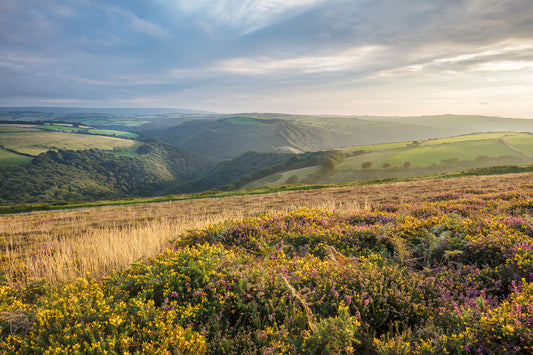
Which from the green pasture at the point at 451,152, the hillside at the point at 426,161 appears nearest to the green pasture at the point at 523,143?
the hillside at the point at 426,161

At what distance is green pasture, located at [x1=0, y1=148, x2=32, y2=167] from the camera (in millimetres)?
174625

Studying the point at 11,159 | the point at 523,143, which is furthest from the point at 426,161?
the point at 11,159

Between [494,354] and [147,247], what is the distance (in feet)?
21.9

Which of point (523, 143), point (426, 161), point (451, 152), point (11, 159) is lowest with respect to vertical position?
point (11, 159)

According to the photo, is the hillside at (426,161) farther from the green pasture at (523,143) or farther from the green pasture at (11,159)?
the green pasture at (11,159)

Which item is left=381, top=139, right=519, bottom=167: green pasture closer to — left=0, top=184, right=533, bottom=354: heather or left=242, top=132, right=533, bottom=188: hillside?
left=242, top=132, right=533, bottom=188: hillside

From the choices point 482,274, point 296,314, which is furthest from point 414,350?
point 482,274

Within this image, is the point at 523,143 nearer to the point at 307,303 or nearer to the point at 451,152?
the point at 451,152

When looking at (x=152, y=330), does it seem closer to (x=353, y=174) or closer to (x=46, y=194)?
(x=353, y=174)

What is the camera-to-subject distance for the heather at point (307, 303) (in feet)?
9.24

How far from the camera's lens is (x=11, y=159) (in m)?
182

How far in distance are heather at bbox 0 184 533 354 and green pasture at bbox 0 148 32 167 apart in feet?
786

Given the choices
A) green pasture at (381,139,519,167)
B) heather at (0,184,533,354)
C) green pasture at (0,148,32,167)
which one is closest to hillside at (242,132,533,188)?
green pasture at (381,139,519,167)

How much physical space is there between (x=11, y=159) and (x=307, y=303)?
25598 cm
